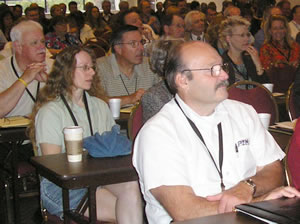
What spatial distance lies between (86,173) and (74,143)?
0.22m

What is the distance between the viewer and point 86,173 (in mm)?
2293

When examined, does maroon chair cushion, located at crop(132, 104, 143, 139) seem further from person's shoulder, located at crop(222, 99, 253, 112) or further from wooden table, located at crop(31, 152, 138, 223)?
person's shoulder, located at crop(222, 99, 253, 112)

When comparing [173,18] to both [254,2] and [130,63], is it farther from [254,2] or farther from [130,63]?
[254,2]

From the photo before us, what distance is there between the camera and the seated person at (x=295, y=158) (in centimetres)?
218

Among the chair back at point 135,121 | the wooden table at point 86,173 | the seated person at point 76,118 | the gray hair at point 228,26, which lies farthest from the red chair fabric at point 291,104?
the gray hair at point 228,26

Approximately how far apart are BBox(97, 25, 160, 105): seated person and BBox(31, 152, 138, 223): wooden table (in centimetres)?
202

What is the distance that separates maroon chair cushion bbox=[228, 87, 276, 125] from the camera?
3637 millimetres

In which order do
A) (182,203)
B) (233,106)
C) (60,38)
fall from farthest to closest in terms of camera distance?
1. (60,38)
2. (233,106)
3. (182,203)

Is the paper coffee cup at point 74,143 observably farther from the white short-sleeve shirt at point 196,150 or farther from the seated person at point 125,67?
the seated person at point 125,67

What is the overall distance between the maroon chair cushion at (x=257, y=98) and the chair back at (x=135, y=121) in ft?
2.27

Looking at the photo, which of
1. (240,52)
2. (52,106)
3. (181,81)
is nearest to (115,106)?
(52,106)

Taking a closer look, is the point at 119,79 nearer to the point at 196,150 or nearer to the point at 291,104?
the point at 291,104

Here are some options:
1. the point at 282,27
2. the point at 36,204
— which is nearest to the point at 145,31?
the point at 282,27

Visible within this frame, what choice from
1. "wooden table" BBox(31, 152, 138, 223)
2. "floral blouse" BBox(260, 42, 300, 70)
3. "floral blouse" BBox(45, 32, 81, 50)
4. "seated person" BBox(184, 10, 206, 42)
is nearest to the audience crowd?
"wooden table" BBox(31, 152, 138, 223)
